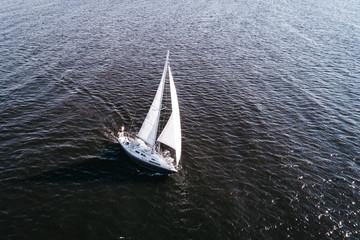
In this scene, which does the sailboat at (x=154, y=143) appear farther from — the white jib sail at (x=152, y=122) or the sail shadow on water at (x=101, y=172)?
the sail shadow on water at (x=101, y=172)

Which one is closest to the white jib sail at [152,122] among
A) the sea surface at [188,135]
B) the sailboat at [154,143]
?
the sailboat at [154,143]

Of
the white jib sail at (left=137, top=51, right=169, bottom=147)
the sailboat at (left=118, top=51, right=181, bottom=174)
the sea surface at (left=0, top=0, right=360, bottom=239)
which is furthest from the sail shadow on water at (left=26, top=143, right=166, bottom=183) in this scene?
the white jib sail at (left=137, top=51, right=169, bottom=147)

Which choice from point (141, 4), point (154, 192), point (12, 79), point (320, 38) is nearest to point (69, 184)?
point (154, 192)

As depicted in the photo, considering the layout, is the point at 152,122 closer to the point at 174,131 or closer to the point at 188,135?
the point at 174,131

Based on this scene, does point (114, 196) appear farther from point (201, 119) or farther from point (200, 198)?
point (201, 119)

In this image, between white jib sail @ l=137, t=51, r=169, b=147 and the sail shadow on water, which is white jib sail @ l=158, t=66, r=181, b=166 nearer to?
white jib sail @ l=137, t=51, r=169, b=147

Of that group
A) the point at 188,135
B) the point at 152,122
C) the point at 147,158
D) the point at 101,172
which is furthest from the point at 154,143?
the point at 188,135
